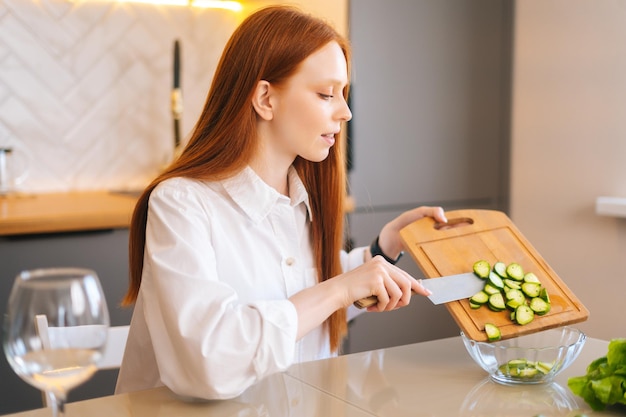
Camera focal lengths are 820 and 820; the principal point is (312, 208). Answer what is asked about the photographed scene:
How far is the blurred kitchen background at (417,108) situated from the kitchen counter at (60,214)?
336 mm

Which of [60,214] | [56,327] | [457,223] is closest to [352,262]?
[457,223]

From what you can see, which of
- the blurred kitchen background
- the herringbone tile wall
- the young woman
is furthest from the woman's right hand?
the herringbone tile wall

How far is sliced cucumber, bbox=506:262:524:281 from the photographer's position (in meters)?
1.52

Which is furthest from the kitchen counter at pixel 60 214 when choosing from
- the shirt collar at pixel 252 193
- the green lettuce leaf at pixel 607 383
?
the green lettuce leaf at pixel 607 383

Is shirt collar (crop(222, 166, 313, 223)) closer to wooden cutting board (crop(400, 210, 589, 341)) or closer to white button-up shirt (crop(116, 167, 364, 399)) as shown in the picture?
white button-up shirt (crop(116, 167, 364, 399))

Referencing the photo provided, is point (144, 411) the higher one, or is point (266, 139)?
point (266, 139)

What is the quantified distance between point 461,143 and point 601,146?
58 centimetres

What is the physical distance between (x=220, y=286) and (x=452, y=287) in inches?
16.8

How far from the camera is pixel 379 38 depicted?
3.18 m

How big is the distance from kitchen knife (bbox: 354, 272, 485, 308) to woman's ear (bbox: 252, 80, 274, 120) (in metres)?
0.44

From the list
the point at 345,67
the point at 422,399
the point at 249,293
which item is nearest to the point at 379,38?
the point at 345,67

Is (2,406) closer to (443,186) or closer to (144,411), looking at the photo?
(144,411)

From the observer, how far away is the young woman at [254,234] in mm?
1312

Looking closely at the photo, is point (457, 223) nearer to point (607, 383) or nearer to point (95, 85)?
point (607, 383)
